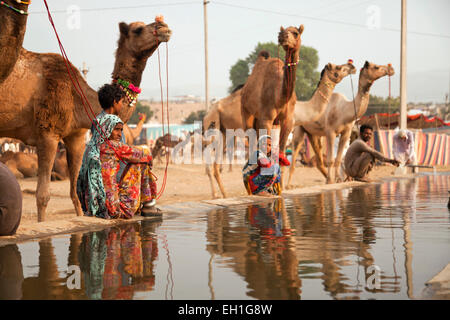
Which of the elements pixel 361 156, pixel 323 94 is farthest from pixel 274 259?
pixel 323 94

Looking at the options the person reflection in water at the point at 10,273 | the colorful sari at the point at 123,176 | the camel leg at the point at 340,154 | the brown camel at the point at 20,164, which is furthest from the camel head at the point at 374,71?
the person reflection in water at the point at 10,273

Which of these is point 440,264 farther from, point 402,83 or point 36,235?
point 402,83

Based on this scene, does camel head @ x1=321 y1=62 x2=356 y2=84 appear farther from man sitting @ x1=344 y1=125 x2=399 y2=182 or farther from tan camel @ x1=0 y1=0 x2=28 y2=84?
tan camel @ x1=0 y1=0 x2=28 y2=84

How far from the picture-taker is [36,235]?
18.5 feet

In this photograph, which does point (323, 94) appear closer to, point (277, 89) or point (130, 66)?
point (277, 89)

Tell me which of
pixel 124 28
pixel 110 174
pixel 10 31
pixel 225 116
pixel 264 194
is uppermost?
pixel 124 28

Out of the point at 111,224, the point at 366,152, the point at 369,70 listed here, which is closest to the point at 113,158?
the point at 111,224

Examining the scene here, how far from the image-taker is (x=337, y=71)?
15289 millimetres

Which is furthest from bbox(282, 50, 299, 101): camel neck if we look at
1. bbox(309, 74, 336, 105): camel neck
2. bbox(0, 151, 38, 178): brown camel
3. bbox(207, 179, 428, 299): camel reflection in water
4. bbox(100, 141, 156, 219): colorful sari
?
bbox(0, 151, 38, 178): brown camel

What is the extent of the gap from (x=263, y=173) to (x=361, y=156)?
3.73 meters

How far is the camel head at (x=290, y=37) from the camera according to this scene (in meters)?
10.6

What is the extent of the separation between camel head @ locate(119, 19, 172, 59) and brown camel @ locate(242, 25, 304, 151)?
2866 millimetres

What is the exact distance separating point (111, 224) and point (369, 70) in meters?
10.5

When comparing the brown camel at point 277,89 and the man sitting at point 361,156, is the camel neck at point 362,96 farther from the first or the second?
the brown camel at point 277,89
